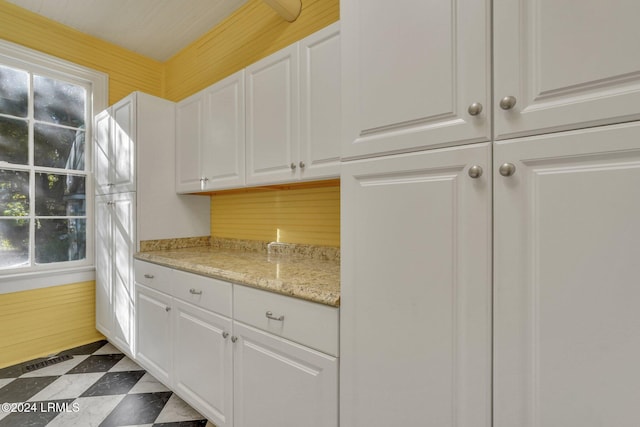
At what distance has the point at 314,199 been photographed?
6.48 ft

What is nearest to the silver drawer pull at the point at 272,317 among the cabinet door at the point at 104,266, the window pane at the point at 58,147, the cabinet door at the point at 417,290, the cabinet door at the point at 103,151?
the cabinet door at the point at 417,290

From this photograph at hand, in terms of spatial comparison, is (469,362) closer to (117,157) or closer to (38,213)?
(117,157)

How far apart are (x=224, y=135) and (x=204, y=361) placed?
139cm

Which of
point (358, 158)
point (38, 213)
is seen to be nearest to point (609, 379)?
point (358, 158)

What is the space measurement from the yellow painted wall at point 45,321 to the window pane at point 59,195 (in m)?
0.66

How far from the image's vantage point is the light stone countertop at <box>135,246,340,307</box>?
1.16m

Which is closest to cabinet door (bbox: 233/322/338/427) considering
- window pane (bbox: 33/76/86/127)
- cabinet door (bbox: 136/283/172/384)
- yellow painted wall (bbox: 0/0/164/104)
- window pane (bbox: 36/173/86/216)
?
cabinet door (bbox: 136/283/172/384)

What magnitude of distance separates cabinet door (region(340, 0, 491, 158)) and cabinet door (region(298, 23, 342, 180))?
402 mm

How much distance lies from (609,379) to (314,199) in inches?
61.3

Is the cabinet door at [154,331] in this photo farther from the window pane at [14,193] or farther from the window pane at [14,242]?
the window pane at [14,193]

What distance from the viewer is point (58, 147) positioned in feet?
8.50

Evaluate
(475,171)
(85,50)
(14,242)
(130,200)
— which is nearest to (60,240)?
(14,242)

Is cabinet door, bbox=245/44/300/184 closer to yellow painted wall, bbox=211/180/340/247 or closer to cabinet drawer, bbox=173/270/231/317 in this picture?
yellow painted wall, bbox=211/180/340/247

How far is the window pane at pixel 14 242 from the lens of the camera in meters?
2.31
